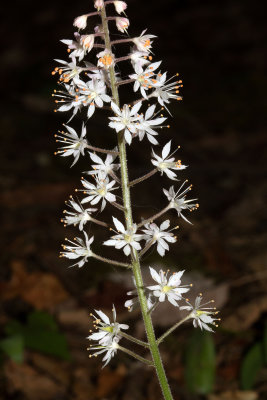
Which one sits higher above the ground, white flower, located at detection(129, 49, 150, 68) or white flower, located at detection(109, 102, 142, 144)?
white flower, located at detection(129, 49, 150, 68)

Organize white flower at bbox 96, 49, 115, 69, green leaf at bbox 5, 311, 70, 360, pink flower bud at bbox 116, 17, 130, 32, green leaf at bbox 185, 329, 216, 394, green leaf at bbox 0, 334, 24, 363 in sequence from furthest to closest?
1. green leaf at bbox 5, 311, 70, 360
2. green leaf at bbox 0, 334, 24, 363
3. green leaf at bbox 185, 329, 216, 394
4. pink flower bud at bbox 116, 17, 130, 32
5. white flower at bbox 96, 49, 115, 69

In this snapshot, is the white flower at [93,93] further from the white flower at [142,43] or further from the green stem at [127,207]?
the white flower at [142,43]

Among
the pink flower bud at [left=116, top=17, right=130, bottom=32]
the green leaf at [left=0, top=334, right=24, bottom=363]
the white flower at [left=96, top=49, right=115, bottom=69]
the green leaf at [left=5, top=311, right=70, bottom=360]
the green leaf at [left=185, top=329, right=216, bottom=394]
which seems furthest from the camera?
the green leaf at [left=5, top=311, right=70, bottom=360]

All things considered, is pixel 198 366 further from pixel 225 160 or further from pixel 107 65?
pixel 225 160

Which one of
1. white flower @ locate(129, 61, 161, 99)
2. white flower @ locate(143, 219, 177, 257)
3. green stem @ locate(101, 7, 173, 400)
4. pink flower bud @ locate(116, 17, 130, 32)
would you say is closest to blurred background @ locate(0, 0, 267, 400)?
green stem @ locate(101, 7, 173, 400)

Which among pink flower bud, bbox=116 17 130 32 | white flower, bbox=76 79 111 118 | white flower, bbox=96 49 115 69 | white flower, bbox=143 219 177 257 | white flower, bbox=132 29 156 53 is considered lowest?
white flower, bbox=143 219 177 257

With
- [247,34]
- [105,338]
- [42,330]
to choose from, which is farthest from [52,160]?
[247,34]

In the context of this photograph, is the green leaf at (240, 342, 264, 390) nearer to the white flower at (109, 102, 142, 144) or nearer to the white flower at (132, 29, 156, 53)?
the white flower at (109, 102, 142, 144)
